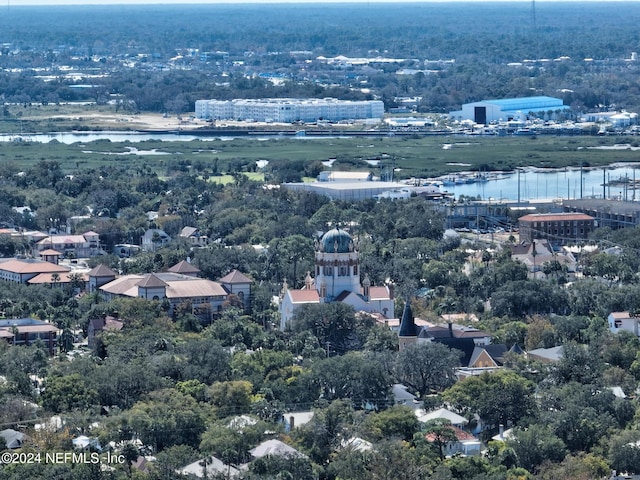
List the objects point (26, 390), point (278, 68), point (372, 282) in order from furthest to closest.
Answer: point (278, 68), point (372, 282), point (26, 390)

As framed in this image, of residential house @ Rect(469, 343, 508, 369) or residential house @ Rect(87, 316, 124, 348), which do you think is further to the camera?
residential house @ Rect(87, 316, 124, 348)

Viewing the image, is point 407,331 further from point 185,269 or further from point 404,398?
point 185,269

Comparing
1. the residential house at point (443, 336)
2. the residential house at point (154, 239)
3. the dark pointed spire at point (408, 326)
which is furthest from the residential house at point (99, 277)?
the dark pointed spire at point (408, 326)

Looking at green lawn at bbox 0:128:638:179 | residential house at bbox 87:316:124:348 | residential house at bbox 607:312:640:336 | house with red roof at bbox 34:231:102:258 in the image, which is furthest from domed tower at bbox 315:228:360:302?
green lawn at bbox 0:128:638:179

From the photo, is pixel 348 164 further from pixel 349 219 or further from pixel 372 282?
pixel 372 282

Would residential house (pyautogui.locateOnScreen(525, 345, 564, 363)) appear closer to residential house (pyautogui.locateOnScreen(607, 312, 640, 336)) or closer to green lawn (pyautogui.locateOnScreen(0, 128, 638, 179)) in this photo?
residential house (pyautogui.locateOnScreen(607, 312, 640, 336))

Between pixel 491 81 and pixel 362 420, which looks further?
pixel 491 81

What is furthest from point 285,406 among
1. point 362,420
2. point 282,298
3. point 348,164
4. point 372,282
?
point 348,164

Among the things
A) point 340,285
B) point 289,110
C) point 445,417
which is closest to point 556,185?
point 340,285
